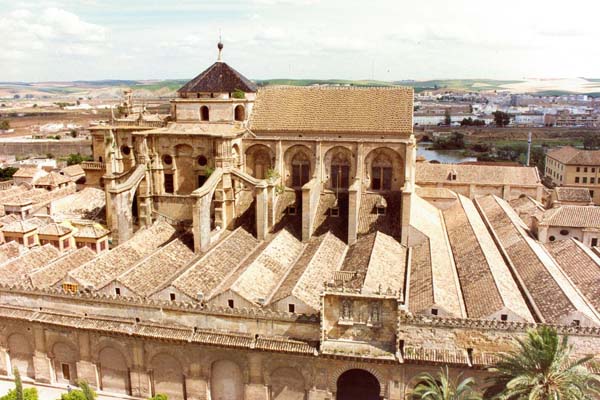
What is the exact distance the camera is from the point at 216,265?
29.5 m

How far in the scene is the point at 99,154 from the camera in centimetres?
5106

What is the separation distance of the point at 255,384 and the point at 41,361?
37.7ft

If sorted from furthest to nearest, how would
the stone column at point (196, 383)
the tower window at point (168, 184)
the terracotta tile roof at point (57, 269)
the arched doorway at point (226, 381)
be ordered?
the tower window at point (168, 184)
the terracotta tile roof at point (57, 269)
the stone column at point (196, 383)
the arched doorway at point (226, 381)

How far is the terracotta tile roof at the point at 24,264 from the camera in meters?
30.4

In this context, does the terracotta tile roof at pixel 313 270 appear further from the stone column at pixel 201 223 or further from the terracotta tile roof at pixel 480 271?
the terracotta tile roof at pixel 480 271

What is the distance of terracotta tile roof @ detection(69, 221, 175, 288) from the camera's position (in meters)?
28.2

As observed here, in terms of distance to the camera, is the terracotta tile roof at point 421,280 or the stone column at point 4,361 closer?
the terracotta tile roof at point 421,280

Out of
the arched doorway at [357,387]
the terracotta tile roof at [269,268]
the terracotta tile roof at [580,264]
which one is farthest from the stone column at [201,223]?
the terracotta tile roof at [580,264]

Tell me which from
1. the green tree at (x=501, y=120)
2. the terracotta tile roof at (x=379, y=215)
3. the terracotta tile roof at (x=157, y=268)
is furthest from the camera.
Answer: the green tree at (x=501, y=120)

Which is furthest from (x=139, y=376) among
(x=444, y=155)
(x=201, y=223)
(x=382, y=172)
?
(x=444, y=155)

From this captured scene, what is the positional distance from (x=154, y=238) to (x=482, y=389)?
70.0ft

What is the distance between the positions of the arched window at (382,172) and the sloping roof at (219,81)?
11160 millimetres

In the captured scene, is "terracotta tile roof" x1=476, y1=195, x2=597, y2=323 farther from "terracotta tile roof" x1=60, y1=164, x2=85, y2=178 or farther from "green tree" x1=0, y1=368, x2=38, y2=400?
"terracotta tile roof" x1=60, y1=164, x2=85, y2=178

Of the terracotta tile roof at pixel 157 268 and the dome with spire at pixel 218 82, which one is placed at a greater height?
the dome with spire at pixel 218 82
